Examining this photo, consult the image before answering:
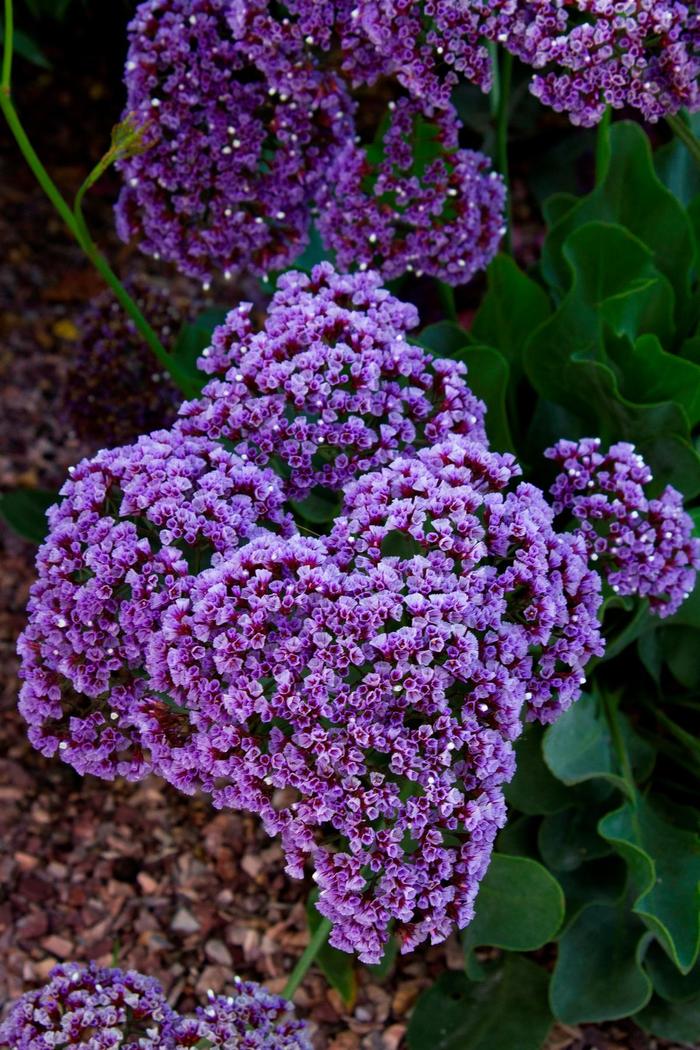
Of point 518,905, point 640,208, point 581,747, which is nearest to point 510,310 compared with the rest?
point 640,208

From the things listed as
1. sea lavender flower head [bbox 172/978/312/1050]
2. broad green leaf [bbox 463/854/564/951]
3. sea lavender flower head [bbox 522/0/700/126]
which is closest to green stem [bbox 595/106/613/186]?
sea lavender flower head [bbox 522/0/700/126]

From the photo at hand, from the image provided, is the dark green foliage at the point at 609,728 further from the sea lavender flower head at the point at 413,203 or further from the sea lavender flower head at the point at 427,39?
the sea lavender flower head at the point at 427,39

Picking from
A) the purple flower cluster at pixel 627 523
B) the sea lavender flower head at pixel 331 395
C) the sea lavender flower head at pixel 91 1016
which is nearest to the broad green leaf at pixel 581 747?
the purple flower cluster at pixel 627 523

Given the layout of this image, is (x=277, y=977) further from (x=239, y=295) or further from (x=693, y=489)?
(x=239, y=295)

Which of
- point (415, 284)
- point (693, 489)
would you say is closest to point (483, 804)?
point (693, 489)

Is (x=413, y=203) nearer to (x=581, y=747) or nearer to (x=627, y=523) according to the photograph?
(x=627, y=523)

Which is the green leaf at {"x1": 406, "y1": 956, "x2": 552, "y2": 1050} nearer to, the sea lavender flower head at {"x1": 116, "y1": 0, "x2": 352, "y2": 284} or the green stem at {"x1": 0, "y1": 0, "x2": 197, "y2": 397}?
the green stem at {"x1": 0, "y1": 0, "x2": 197, "y2": 397}

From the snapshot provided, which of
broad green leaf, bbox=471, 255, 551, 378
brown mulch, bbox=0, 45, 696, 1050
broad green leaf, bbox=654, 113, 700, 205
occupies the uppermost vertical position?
broad green leaf, bbox=654, 113, 700, 205
